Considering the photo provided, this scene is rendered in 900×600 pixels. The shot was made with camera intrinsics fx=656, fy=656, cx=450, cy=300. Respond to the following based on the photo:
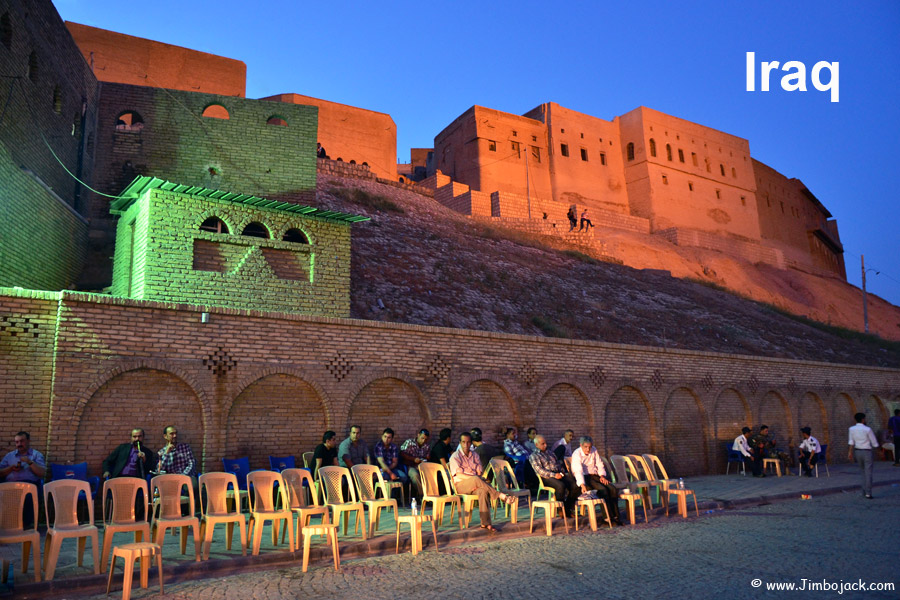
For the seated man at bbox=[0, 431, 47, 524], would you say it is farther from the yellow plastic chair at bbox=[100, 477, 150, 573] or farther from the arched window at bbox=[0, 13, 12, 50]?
the arched window at bbox=[0, 13, 12, 50]

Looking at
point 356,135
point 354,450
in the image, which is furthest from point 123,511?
point 356,135

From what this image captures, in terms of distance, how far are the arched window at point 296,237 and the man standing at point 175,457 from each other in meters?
5.24

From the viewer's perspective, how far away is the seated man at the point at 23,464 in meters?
7.57

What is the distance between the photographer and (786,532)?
845 centimetres

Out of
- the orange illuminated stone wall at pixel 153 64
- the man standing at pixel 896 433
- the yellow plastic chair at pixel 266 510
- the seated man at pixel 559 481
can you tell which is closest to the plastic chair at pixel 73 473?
the yellow plastic chair at pixel 266 510

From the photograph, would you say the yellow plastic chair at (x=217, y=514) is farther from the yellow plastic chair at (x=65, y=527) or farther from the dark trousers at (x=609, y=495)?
the dark trousers at (x=609, y=495)

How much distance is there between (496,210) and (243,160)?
69.4 feet

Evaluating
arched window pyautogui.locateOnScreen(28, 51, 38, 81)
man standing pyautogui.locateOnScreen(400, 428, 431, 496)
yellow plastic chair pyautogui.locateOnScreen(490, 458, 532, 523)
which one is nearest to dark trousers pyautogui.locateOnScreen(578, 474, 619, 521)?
yellow plastic chair pyautogui.locateOnScreen(490, 458, 532, 523)

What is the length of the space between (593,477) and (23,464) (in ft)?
23.9

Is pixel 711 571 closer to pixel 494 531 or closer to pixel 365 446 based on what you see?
pixel 494 531

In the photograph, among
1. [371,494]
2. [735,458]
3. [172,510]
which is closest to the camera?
[172,510]

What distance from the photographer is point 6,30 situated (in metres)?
12.0

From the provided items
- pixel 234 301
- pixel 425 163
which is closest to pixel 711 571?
pixel 234 301

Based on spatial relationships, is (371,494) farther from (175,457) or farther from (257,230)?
(257,230)
